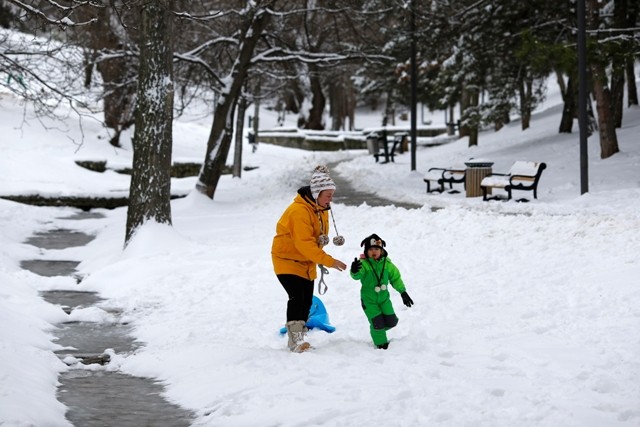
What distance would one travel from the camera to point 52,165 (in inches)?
1137

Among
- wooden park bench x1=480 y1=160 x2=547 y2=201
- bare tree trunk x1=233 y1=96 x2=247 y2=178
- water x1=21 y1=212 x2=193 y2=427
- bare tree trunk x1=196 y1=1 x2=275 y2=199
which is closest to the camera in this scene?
water x1=21 y1=212 x2=193 y2=427

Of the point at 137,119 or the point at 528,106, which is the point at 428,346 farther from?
the point at 528,106

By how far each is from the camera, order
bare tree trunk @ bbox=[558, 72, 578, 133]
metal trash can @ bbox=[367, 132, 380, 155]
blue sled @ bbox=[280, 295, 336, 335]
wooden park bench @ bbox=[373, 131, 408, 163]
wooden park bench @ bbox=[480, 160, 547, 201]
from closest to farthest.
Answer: blue sled @ bbox=[280, 295, 336, 335] < wooden park bench @ bbox=[480, 160, 547, 201] < bare tree trunk @ bbox=[558, 72, 578, 133] < wooden park bench @ bbox=[373, 131, 408, 163] < metal trash can @ bbox=[367, 132, 380, 155]

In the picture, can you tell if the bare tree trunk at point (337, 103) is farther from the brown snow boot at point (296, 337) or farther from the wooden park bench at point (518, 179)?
the brown snow boot at point (296, 337)

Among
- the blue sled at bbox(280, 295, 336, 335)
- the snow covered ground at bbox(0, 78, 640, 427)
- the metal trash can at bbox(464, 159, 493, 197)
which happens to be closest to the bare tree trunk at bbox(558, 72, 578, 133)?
the metal trash can at bbox(464, 159, 493, 197)

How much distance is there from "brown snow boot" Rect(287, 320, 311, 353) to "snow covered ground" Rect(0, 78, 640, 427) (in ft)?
0.33

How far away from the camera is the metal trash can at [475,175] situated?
20406mm

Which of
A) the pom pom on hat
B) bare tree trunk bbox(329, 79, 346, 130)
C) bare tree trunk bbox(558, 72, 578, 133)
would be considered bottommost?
the pom pom on hat

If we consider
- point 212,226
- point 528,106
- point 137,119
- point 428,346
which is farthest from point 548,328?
point 528,106

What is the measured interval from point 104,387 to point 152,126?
320 inches

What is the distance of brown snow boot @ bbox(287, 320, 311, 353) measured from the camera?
24.3 ft

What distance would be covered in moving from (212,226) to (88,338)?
867 centimetres

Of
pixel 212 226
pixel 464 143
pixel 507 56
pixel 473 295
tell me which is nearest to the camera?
pixel 473 295

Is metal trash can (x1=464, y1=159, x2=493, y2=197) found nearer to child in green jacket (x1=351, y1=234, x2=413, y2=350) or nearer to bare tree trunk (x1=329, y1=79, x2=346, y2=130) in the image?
child in green jacket (x1=351, y1=234, x2=413, y2=350)
